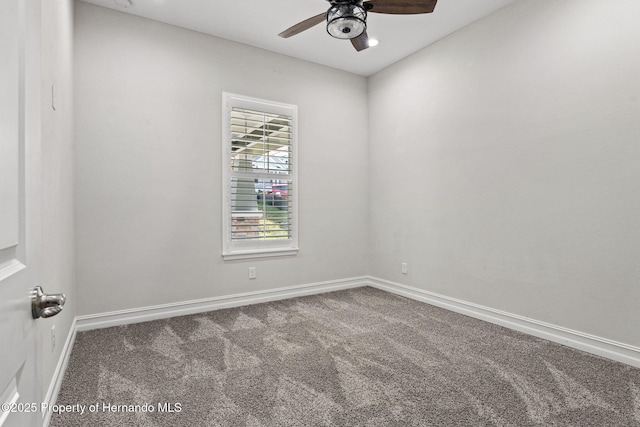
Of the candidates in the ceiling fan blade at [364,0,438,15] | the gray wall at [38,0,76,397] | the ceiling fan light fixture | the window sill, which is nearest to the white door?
the gray wall at [38,0,76,397]

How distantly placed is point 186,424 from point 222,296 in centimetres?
196

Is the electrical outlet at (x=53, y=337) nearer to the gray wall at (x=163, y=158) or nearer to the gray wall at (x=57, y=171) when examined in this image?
the gray wall at (x=57, y=171)

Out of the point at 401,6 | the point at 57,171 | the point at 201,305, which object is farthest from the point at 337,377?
the point at 401,6

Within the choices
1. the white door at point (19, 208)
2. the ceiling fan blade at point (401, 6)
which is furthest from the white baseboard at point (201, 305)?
the ceiling fan blade at point (401, 6)

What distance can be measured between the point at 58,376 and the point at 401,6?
315 centimetres

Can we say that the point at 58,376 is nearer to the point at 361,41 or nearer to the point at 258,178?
the point at 258,178

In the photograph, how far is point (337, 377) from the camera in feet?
6.94

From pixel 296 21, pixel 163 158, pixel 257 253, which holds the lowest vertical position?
pixel 257 253

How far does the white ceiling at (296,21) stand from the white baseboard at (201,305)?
2.76 metres

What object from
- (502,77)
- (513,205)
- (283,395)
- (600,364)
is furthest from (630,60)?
(283,395)

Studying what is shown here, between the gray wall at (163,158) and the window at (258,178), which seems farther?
the window at (258,178)

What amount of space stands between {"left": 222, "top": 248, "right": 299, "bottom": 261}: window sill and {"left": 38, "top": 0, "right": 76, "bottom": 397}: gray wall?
4.44 ft

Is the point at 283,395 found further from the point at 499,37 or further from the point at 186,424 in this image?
the point at 499,37

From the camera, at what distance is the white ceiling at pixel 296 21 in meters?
3.01
